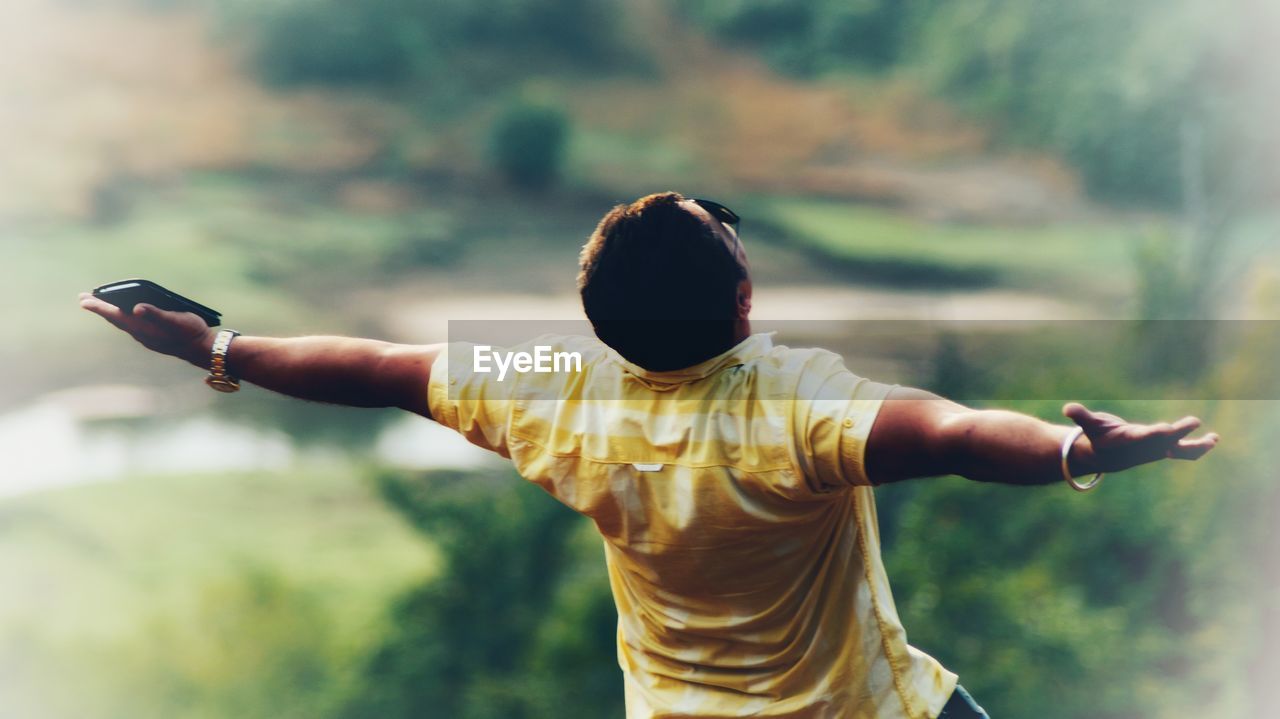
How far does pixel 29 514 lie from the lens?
524cm

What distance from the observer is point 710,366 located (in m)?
0.99

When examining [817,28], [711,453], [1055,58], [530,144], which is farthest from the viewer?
[530,144]

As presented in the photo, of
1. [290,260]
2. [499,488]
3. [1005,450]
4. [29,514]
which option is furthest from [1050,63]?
[1005,450]

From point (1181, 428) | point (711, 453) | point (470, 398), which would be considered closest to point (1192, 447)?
point (1181, 428)

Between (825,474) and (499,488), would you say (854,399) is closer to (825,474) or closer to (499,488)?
(825,474)

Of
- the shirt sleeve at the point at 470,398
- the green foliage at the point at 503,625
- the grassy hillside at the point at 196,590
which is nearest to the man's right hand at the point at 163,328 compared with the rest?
the shirt sleeve at the point at 470,398

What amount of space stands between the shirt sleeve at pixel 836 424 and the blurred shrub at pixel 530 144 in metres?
4.96

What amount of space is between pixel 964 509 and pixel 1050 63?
2.00 m

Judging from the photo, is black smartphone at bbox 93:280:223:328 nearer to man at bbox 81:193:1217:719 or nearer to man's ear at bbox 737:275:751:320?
man at bbox 81:193:1217:719

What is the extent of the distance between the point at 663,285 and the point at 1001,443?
0.28m

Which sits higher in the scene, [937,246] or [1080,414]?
[937,246]

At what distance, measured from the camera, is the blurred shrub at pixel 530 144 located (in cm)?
580

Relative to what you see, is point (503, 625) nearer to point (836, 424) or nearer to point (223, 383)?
point (223, 383)

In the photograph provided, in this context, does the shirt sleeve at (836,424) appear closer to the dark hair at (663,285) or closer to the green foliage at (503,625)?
the dark hair at (663,285)
